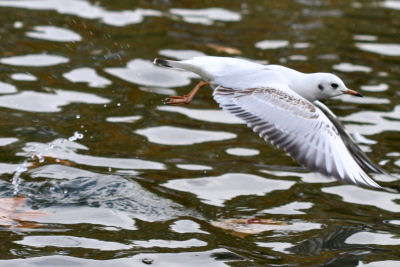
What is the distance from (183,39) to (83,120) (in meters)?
2.70

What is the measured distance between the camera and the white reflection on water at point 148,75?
29.3 feet

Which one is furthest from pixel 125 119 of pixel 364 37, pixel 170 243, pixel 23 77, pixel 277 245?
pixel 364 37

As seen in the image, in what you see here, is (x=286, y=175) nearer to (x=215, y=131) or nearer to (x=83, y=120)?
(x=215, y=131)

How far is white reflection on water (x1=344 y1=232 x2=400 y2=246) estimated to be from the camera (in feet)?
18.8

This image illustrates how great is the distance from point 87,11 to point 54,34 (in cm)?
93

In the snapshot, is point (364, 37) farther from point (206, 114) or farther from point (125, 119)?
point (125, 119)

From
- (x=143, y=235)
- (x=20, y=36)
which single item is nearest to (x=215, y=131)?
(x=143, y=235)

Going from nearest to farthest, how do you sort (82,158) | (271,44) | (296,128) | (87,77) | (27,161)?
(296,128)
(27,161)
(82,158)
(87,77)
(271,44)

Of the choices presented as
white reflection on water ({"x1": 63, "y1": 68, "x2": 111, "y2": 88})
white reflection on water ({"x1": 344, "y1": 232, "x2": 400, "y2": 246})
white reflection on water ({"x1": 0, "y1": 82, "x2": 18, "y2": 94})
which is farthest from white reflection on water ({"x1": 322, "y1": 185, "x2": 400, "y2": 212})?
white reflection on water ({"x1": 0, "y1": 82, "x2": 18, "y2": 94})

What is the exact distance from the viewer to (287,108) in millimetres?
5789

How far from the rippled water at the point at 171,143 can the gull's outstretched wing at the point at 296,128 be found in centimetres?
52

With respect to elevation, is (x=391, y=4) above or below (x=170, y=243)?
above

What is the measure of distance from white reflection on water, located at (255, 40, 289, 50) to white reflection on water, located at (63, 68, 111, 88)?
212 centimetres

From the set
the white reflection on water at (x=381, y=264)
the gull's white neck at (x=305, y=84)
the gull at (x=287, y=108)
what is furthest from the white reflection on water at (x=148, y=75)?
the white reflection on water at (x=381, y=264)
